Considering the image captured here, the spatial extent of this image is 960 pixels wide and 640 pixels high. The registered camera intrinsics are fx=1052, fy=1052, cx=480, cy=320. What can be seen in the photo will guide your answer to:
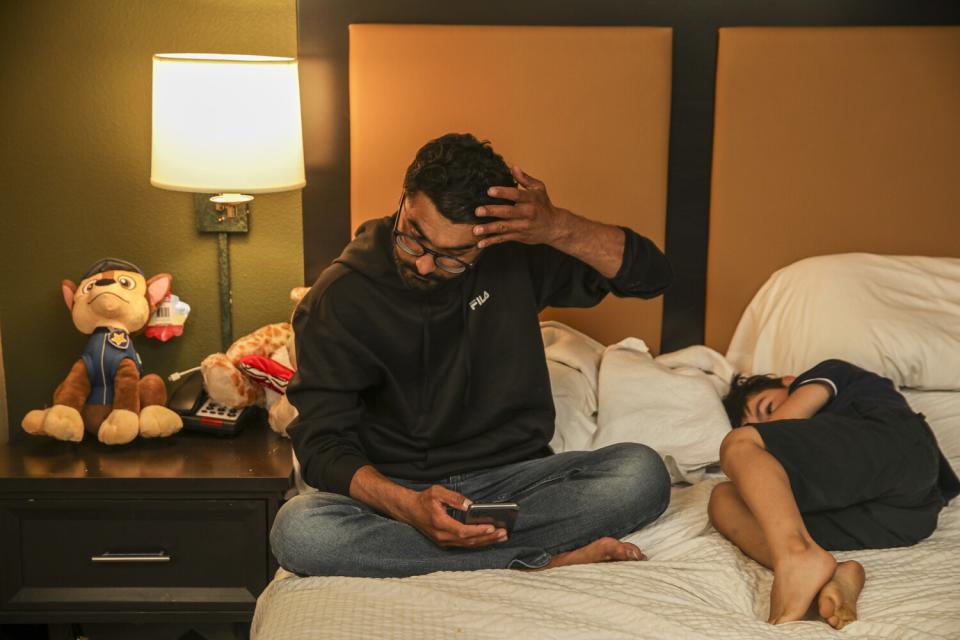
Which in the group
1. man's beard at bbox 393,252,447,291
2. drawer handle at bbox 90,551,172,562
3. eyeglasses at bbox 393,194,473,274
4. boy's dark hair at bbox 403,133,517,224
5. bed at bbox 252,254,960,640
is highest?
boy's dark hair at bbox 403,133,517,224

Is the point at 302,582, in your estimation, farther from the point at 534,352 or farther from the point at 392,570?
the point at 534,352

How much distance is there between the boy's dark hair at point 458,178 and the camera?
5.63 ft

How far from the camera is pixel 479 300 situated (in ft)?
6.38

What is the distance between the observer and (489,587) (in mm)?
1537

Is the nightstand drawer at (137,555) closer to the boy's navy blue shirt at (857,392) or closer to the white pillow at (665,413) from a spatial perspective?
the white pillow at (665,413)

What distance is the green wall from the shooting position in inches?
96.1

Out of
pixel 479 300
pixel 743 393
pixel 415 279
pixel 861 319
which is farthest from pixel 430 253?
pixel 861 319

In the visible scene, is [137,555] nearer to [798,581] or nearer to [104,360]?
[104,360]

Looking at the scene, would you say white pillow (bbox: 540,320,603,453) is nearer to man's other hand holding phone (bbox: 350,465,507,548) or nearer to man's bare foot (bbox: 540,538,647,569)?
man's bare foot (bbox: 540,538,647,569)

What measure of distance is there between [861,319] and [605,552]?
88cm

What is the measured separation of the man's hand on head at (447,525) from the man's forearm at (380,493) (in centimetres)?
3

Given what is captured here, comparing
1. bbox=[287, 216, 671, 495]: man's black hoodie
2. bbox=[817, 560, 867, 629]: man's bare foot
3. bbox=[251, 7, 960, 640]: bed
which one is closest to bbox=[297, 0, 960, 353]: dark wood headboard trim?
bbox=[251, 7, 960, 640]: bed

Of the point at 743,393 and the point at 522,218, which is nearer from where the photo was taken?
the point at 522,218

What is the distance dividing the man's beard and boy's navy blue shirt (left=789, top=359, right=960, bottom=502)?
0.75 metres
